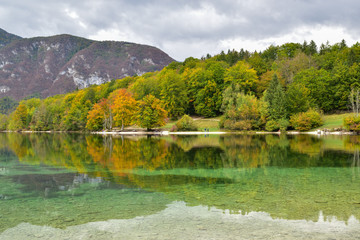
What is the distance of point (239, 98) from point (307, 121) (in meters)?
16.0

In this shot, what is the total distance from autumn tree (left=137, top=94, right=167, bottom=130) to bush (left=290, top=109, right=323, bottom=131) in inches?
1214

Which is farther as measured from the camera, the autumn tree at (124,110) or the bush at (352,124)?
the autumn tree at (124,110)

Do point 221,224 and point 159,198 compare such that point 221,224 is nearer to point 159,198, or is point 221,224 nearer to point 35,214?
point 159,198

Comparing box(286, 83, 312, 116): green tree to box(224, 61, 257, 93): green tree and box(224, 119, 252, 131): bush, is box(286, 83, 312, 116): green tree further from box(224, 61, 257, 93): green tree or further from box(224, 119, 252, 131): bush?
box(224, 61, 257, 93): green tree

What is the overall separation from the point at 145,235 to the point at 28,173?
12.5 meters

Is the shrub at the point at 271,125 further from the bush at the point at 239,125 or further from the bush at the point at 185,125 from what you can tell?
the bush at the point at 185,125

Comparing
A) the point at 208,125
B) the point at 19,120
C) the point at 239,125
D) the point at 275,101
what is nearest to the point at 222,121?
the point at 239,125

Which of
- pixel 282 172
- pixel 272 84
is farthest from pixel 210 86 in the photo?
pixel 282 172

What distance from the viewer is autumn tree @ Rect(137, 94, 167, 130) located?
68.0m

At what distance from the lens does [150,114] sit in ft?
223

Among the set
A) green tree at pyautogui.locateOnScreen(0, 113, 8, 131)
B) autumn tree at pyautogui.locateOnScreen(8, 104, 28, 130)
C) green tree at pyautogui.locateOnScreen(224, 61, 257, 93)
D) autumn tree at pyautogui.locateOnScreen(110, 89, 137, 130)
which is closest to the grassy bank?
autumn tree at pyautogui.locateOnScreen(110, 89, 137, 130)

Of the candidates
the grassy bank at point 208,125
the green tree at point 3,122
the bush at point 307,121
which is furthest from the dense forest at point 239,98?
the green tree at point 3,122

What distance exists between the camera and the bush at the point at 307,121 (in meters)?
58.5

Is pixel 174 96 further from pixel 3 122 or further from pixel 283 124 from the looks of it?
pixel 3 122
